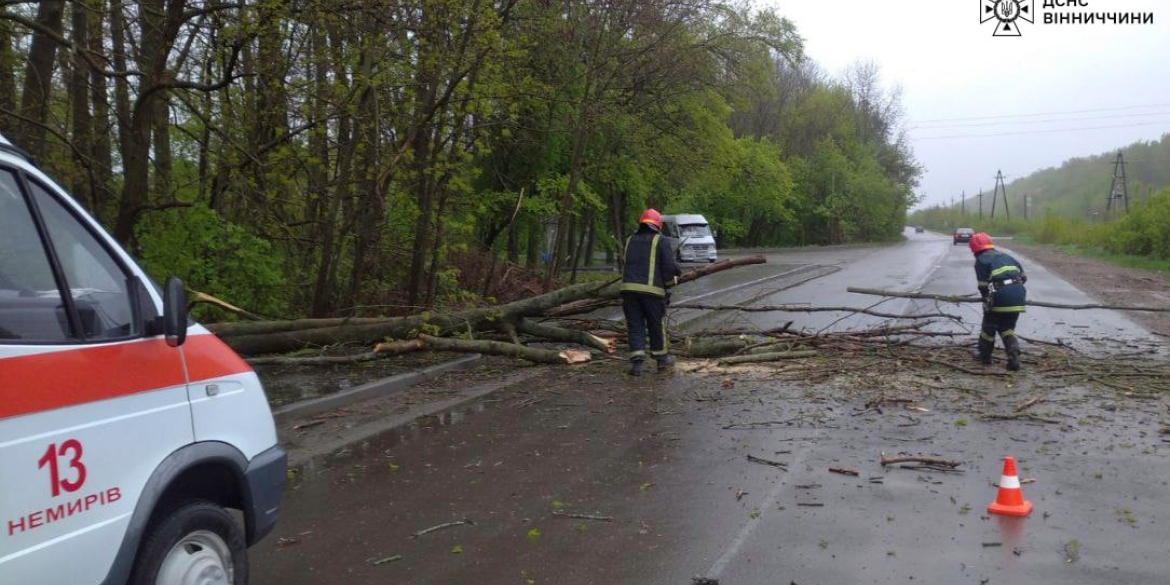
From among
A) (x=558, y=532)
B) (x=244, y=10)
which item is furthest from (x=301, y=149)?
(x=558, y=532)

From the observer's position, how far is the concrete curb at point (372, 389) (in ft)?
26.8

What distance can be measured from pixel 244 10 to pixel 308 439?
5.33 m

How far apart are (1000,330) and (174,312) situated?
29.1 feet

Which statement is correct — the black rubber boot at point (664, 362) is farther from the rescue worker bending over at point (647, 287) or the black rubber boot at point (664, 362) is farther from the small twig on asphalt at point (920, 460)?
the small twig on asphalt at point (920, 460)

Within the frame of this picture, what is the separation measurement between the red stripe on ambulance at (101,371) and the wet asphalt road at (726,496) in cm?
151

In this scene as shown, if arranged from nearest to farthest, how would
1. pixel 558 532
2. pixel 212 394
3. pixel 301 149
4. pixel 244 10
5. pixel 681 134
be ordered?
1. pixel 212 394
2. pixel 558 532
3. pixel 244 10
4. pixel 301 149
5. pixel 681 134

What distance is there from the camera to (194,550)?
11.1 feet

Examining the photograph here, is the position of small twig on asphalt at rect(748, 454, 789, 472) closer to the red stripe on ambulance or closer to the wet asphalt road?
the wet asphalt road

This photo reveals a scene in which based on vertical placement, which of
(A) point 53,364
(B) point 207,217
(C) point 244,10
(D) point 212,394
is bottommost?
(D) point 212,394

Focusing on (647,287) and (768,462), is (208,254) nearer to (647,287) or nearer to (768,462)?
(647,287)

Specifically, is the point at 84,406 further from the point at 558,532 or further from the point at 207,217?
the point at 207,217

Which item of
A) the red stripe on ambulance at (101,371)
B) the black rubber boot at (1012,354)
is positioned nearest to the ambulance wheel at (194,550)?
the red stripe on ambulance at (101,371)

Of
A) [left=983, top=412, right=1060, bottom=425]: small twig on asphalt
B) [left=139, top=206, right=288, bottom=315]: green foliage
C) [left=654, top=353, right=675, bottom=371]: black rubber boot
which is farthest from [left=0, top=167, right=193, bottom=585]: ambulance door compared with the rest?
[left=139, top=206, right=288, bottom=315]: green foliage

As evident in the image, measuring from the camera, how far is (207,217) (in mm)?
10977
